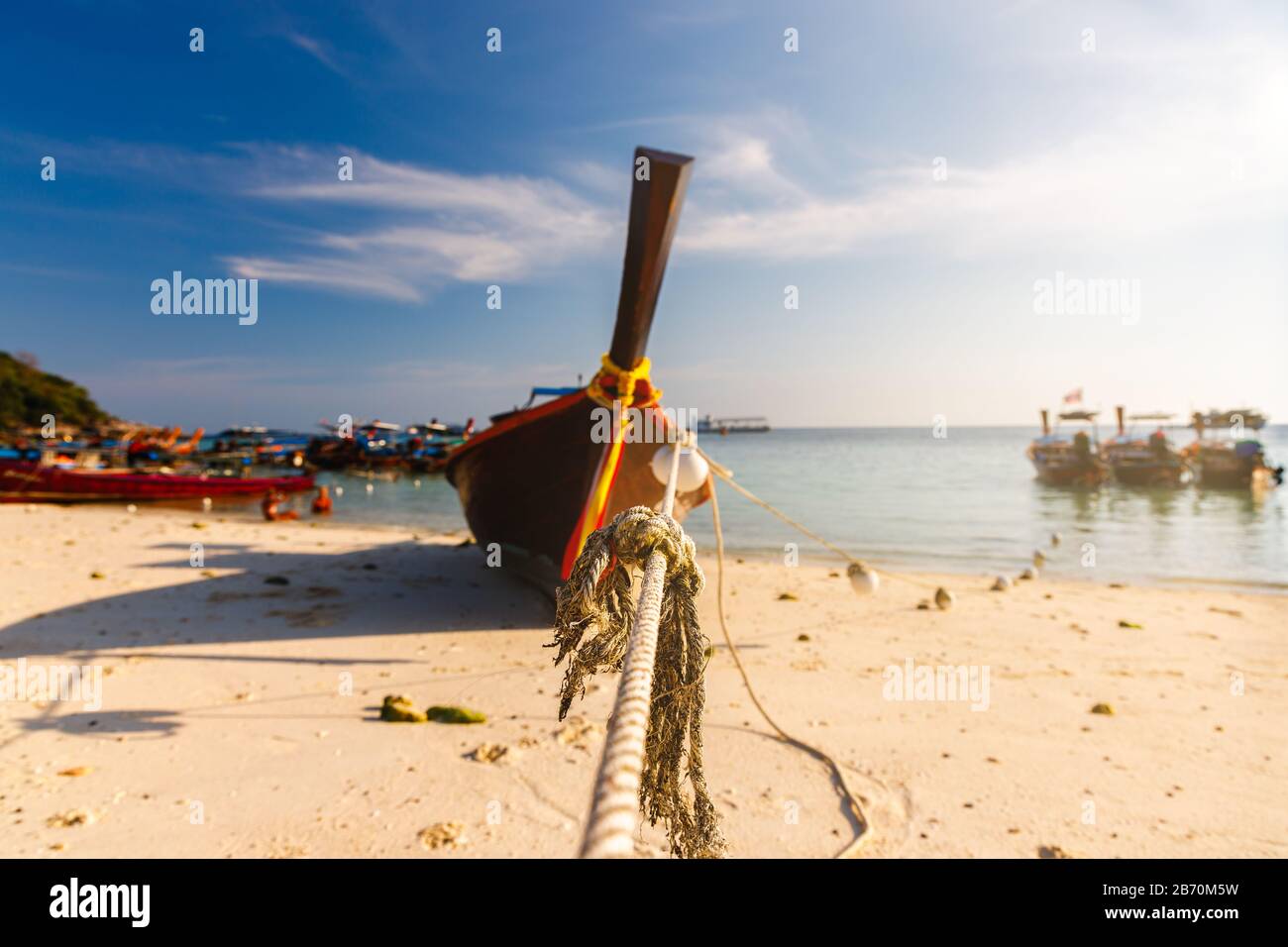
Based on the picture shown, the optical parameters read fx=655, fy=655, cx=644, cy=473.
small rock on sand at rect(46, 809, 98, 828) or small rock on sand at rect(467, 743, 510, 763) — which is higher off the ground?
small rock on sand at rect(46, 809, 98, 828)

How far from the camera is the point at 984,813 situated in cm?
367

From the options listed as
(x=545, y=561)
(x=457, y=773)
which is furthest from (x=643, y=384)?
(x=457, y=773)

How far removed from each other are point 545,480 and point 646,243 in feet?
10.9

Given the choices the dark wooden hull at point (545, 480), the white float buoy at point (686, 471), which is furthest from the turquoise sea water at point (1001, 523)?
the white float buoy at point (686, 471)

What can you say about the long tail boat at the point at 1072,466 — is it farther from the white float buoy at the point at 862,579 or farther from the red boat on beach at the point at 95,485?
the red boat on beach at the point at 95,485

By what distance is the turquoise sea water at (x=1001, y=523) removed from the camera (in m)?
13.8

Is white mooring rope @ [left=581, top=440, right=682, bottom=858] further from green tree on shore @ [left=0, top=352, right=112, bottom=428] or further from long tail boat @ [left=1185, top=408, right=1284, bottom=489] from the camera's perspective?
green tree on shore @ [left=0, top=352, right=112, bottom=428]

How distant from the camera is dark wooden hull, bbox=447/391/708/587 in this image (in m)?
7.23

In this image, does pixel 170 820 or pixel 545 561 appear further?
pixel 545 561

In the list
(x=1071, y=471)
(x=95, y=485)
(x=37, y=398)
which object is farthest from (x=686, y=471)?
(x=37, y=398)

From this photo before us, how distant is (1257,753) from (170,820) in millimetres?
6697

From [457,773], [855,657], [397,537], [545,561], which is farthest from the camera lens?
[397,537]

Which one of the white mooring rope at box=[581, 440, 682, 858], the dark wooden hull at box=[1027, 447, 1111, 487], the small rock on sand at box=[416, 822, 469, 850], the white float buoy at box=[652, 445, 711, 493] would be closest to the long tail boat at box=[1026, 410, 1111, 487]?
the dark wooden hull at box=[1027, 447, 1111, 487]
